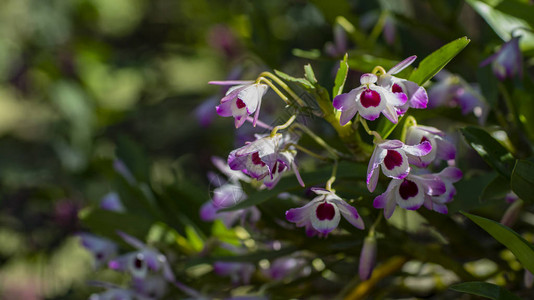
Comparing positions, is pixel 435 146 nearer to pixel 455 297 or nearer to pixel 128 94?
pixel 455 297

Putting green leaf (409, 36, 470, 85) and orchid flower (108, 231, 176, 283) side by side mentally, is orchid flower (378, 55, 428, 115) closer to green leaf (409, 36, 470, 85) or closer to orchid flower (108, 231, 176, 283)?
green leaf (409, 36, 470, 85)

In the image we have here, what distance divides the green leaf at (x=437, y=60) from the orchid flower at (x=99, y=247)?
15.3 inches

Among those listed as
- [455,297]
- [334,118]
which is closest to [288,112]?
[334,118]

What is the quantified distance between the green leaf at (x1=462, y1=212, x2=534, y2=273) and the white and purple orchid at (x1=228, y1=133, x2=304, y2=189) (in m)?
0.12

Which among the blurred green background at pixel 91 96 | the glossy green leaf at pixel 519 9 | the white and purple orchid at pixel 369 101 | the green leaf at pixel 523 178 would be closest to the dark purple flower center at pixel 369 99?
the white and purple orchid at pixel 369 101

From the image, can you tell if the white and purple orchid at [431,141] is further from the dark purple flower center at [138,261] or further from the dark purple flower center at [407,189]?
the dark purple flower center at [138,261]

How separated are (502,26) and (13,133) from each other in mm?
1464

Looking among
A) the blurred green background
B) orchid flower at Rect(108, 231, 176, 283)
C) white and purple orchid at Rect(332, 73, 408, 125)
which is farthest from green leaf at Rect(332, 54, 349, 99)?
the blurred green background

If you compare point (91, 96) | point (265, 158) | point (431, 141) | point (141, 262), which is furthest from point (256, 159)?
point (91, 96)

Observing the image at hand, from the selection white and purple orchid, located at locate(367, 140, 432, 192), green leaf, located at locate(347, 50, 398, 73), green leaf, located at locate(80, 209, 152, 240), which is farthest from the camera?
green leaf, located at locate(80, 209, 152, 240)

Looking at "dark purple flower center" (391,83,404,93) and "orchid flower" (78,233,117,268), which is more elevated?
"dark purple flower center" (391,83,404,93)

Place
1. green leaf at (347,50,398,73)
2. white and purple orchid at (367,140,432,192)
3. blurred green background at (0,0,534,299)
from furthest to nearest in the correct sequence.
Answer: blurred green background at (0,0,534,299), green leaf at (347,50,398,73), white and purple orchid at (367,140,432,192)

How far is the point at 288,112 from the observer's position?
39cm

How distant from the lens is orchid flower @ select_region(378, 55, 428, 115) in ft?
1.16
